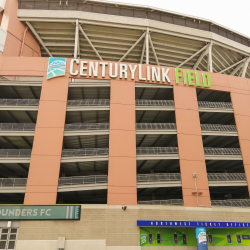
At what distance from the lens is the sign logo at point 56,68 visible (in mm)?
28297

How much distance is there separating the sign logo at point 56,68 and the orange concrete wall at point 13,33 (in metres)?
6.98

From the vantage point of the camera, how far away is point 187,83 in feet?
101

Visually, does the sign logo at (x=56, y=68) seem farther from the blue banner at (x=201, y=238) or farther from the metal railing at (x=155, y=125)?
the blue banner at (x=201, y=238)

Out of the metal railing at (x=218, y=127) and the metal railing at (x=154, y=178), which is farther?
the metal railing at (x=218, y=127)

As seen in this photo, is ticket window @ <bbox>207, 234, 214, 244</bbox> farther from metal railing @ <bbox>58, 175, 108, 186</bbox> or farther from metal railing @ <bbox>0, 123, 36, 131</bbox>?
metal railing @ <bbox>0, 123, 36, 131</bbox>

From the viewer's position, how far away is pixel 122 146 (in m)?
26.1

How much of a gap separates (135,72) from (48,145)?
13738 mm

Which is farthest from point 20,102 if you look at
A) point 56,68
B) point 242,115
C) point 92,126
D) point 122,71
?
point 242,115

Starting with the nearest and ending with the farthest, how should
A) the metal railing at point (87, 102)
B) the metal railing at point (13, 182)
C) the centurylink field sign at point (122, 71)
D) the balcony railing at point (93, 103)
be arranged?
1. the metal railing at point (13, 182)
2. the balcony railing at point (93, 103)
3. the metal railing at point (87, 102)
4. the centurylink field sign at point (122, 71)

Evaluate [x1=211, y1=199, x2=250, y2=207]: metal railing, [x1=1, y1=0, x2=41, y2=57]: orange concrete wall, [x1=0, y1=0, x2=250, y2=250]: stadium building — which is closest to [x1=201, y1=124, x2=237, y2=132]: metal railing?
[x1=0, y1=0, x2=250, y2=250]: stadium building

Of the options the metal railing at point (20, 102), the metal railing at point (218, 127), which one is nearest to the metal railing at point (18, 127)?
the metal railing at point (20, 102)

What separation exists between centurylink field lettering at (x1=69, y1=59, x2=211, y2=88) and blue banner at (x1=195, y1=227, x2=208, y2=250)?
17.3m

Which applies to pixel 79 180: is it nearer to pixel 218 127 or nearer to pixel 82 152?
pixel 82 152

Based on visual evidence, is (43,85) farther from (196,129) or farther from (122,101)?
(196,129)
